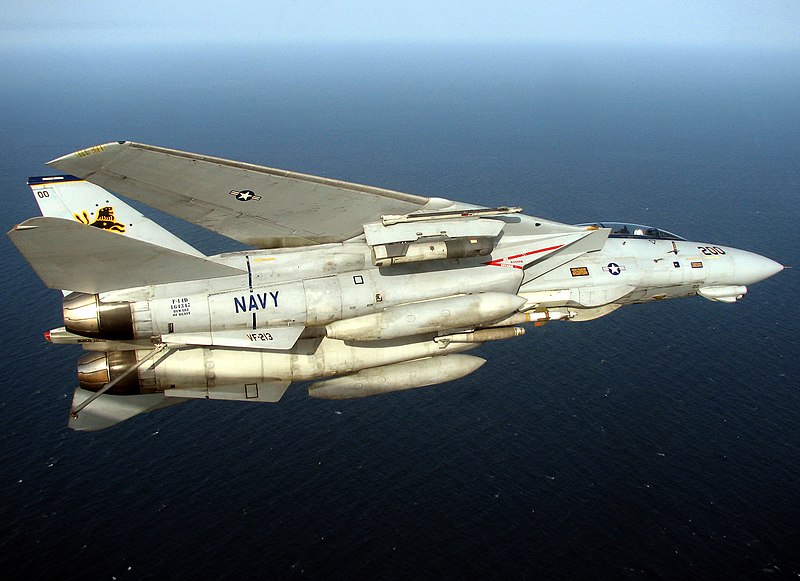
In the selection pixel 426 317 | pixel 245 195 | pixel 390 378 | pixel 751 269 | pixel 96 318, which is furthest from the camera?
pixel 751 269

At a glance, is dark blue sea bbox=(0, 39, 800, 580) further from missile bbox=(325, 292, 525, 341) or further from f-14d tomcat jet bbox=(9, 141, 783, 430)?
missile bbox=(325, 292, 525, 341)

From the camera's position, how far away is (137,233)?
2664cm

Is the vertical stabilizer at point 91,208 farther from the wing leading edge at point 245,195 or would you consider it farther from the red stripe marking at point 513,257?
the red stripe marking at point 513,257

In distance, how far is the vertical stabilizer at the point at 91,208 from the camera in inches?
1019

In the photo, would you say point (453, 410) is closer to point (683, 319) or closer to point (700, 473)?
point (700, 473)

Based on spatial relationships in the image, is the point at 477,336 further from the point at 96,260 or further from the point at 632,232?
the point at 96,260

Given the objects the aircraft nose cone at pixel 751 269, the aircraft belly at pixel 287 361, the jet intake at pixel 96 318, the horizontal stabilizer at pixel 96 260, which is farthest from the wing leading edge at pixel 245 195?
the aircraft nose cone at pixel 751 269

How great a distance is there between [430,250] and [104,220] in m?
13.3

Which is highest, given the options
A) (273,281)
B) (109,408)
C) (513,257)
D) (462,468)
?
(513,257)

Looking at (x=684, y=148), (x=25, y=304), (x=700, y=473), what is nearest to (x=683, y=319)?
(x=700, y=473)

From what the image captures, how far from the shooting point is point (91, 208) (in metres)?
26.4

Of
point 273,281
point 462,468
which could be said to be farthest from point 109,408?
point 462,468

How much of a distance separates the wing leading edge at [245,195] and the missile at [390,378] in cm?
572

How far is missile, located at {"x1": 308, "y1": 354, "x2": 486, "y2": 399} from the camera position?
26.8 metres
